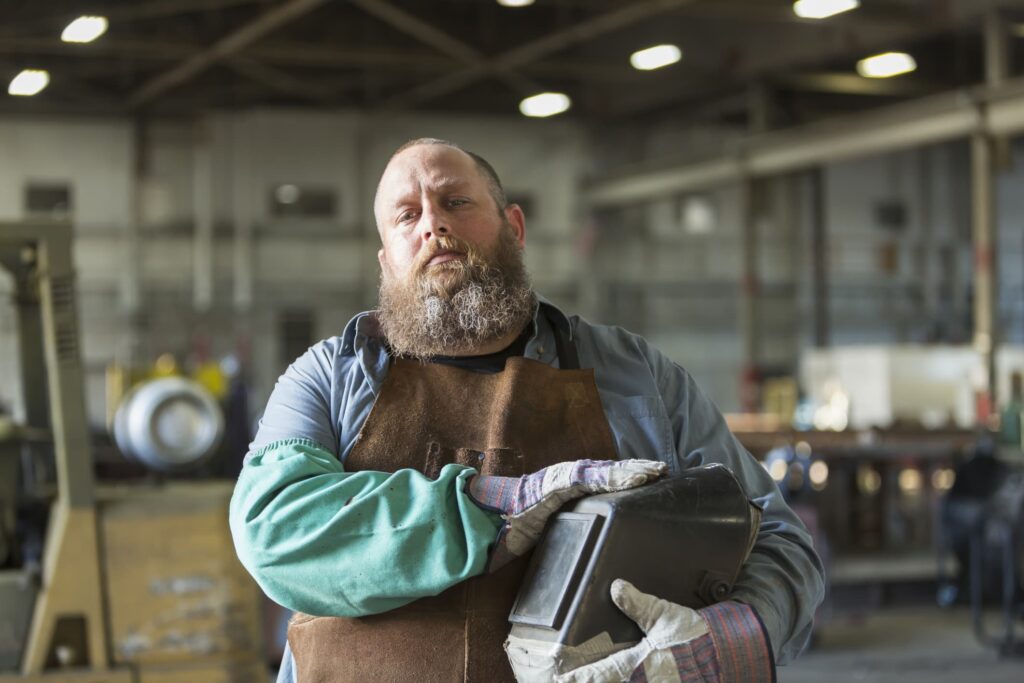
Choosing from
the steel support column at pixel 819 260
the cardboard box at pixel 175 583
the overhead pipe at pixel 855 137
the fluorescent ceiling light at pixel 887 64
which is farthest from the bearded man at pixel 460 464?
the steel support column at pixel 819 260

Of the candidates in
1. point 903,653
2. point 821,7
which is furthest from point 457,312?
point 821,7

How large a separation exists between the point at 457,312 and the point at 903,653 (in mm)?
7304

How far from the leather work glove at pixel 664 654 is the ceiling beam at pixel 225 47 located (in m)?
12.8

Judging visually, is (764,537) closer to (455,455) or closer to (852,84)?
(455,455)

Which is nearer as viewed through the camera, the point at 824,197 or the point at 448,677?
the point at 448,677

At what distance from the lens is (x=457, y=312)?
81.8 inches

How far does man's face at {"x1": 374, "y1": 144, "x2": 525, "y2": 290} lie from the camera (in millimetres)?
2102

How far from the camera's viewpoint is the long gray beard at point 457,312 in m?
2.08

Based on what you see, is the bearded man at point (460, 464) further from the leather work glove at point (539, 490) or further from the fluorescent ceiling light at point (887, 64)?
the fluorescent ceiling light at point (887, 64)

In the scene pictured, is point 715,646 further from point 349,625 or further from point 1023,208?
point 1023,208

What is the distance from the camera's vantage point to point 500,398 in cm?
200

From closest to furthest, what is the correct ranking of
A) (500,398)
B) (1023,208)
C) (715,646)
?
(715,646) → (500,398) → (1023,208)

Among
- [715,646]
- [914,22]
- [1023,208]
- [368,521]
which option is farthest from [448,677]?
[1023,208]

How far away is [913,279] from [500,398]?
73.1 feet
